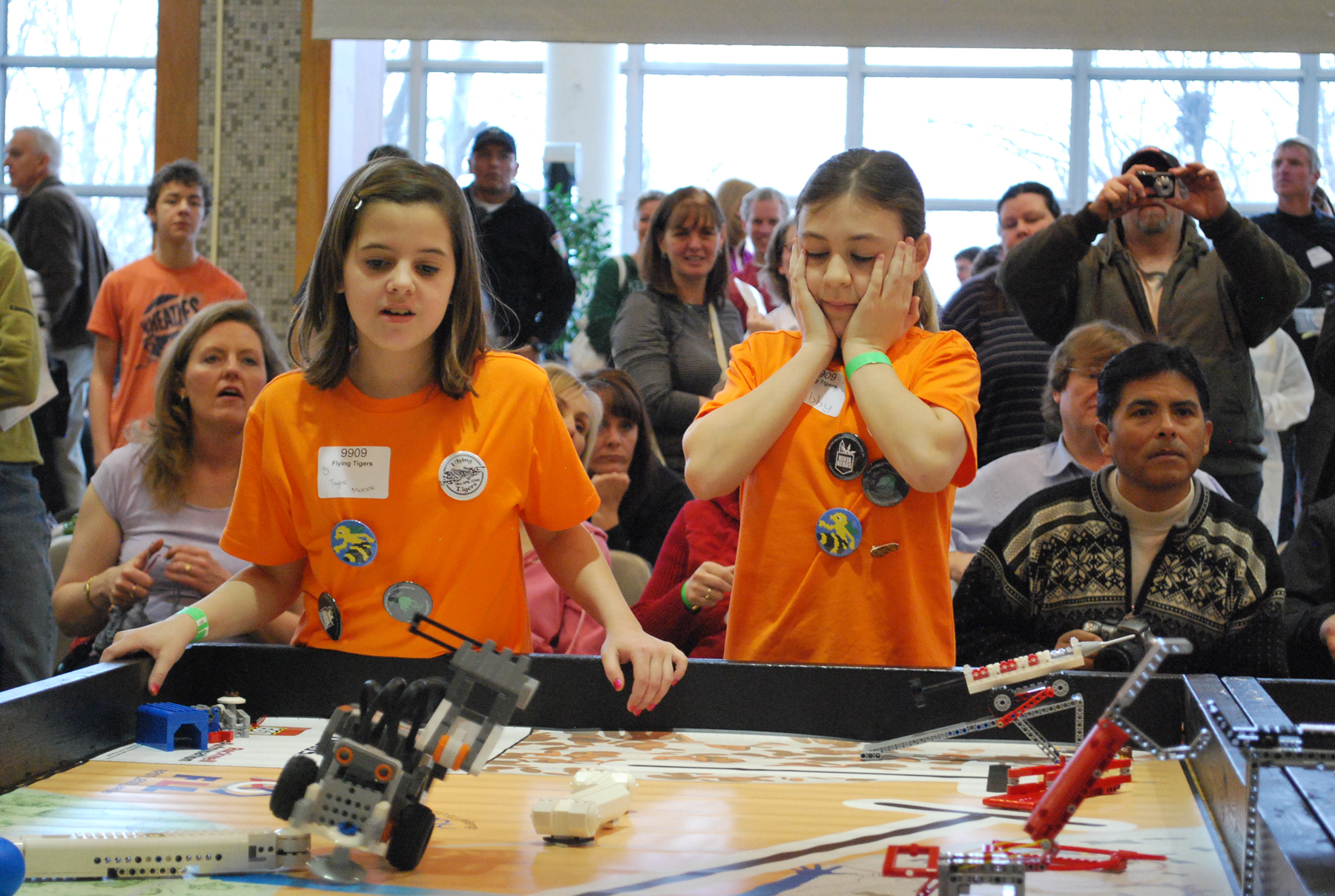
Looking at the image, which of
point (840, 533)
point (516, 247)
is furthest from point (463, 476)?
point (516, 247)

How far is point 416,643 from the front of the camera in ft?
6.08

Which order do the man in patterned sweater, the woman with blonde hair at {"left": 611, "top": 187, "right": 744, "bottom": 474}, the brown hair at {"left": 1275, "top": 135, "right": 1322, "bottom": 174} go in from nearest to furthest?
the man in patterned sweater < the woman with blonde hair at {"left": 611, "top": 187, "right": 744, "bottom": 474} < the brown hair at {"left": 1275, "top": 135, "right": 1322, "bottom": 174}

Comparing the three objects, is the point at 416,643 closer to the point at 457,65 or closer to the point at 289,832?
the point at 289,832

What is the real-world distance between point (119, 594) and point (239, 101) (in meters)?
3.42

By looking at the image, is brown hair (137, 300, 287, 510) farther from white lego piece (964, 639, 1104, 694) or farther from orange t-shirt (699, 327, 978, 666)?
white lego piece (964, 639, 1104, 694)

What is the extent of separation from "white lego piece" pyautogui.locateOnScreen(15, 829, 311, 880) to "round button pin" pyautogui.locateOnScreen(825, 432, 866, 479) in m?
1.10

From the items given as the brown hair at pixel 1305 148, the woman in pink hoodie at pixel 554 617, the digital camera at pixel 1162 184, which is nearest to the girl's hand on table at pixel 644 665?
the woman in pink hoodie at pixel 554 617

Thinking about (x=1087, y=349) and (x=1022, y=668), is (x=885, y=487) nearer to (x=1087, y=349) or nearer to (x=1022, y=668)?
(x=1022, y=668)

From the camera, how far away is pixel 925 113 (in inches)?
390

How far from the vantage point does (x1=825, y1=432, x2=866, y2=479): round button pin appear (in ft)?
6.63

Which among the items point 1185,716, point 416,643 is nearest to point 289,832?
point 416,643

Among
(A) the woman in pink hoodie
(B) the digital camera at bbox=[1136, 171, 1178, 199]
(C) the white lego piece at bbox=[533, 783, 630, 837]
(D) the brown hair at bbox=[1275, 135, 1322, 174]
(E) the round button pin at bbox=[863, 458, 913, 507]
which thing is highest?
(D) the brown hair at bbox=[1275, 135, 1322, 174]

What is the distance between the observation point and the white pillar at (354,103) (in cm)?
548

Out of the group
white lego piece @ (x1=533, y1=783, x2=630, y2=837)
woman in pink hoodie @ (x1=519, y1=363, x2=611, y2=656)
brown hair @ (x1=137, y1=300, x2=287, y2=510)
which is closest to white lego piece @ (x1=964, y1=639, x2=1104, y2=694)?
white lego piece @ (x1=533, y1=783, x2=630, y2=837)
